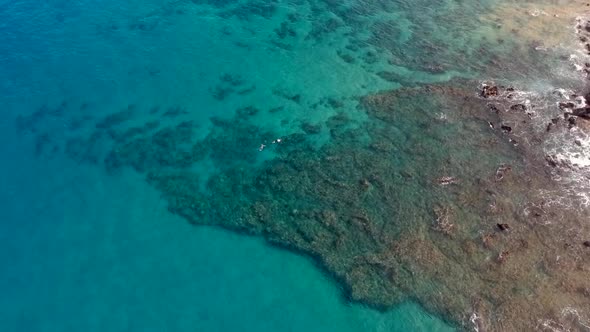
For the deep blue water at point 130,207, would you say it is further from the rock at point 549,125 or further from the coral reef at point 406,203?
the rock at point 549,125

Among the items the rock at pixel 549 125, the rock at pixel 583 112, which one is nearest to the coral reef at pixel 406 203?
the rock at pixel 549 125

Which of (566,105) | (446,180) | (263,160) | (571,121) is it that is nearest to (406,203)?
(446,180)

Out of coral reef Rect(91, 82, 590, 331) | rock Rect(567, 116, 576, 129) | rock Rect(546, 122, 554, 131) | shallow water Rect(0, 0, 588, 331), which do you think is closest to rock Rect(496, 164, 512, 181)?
coral reef Rect(91, 82, 590, 331)

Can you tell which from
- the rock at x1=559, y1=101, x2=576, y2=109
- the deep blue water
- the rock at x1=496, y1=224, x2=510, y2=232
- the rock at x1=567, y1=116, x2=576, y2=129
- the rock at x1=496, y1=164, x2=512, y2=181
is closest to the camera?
the deep blue water

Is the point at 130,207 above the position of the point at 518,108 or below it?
below

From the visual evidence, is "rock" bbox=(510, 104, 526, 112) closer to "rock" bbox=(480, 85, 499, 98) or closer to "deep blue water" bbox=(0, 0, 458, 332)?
"rock" bbox=(480, 85, 499, 98)

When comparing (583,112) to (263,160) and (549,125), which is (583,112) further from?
(263,160)

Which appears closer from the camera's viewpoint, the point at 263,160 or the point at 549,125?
the point at 263,160
